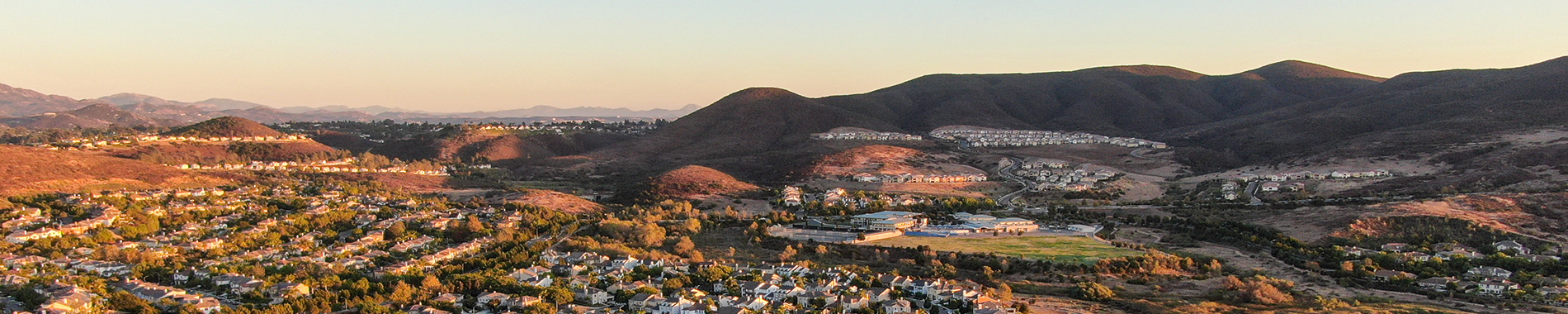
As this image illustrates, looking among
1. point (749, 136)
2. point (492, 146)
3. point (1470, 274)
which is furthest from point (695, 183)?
point (1470, 274)

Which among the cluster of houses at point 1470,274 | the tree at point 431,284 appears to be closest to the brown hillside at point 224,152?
the tree at point 431,284

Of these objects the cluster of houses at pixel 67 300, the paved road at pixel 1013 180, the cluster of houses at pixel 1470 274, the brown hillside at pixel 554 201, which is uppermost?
the cluster of houses at pixel 1470 274

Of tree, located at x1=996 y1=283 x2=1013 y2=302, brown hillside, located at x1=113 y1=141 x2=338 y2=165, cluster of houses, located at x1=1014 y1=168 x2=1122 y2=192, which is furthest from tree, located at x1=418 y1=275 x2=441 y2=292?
brown hillside, located at x1=113 y1=141 x2=338 y2=165

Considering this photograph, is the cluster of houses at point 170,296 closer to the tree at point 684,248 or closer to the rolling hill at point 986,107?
the tree at point 684,248

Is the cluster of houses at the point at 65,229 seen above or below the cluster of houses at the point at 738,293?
below

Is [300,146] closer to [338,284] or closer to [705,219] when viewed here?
[705,219]

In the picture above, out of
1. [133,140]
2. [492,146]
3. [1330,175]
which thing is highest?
[1330,175]

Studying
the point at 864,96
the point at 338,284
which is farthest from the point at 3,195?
the point at 864,96

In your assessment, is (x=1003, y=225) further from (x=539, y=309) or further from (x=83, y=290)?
(x=83, y=290)
